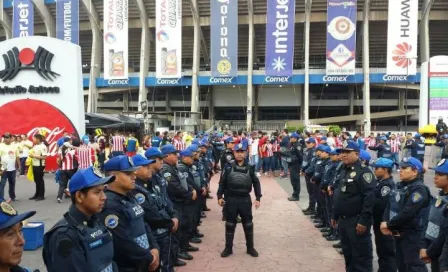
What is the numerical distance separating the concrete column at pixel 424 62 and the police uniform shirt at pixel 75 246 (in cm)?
2620

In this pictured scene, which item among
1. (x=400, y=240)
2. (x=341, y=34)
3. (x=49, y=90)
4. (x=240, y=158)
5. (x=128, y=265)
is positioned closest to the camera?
(x=128, y=265)

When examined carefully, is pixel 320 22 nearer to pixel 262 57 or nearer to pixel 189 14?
pixel 262 57

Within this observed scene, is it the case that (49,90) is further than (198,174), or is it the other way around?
(49,90)

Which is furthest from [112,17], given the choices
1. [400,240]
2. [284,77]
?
[400,240]

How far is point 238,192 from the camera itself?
5.93m

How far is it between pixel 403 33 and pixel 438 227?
3085 centimetres

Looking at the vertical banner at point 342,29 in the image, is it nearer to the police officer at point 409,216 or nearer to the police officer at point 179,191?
the police officer at point 179,191

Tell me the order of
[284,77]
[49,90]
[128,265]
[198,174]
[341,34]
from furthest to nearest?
[284,77] < [341,34] < [49,90] < [198,174] < [128,265]

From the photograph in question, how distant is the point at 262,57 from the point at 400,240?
40.2 meters

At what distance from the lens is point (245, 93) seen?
140ft

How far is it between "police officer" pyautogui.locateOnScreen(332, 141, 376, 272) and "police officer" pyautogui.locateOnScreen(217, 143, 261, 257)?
1392 millimetres

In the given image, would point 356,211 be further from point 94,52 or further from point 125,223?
point 94,52

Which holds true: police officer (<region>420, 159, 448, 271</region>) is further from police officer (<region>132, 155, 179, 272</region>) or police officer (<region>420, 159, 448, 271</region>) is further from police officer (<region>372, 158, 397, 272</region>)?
police officer (<region>132, 155, 179, 272</region>)

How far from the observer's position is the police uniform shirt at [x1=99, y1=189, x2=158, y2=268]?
303 cm
